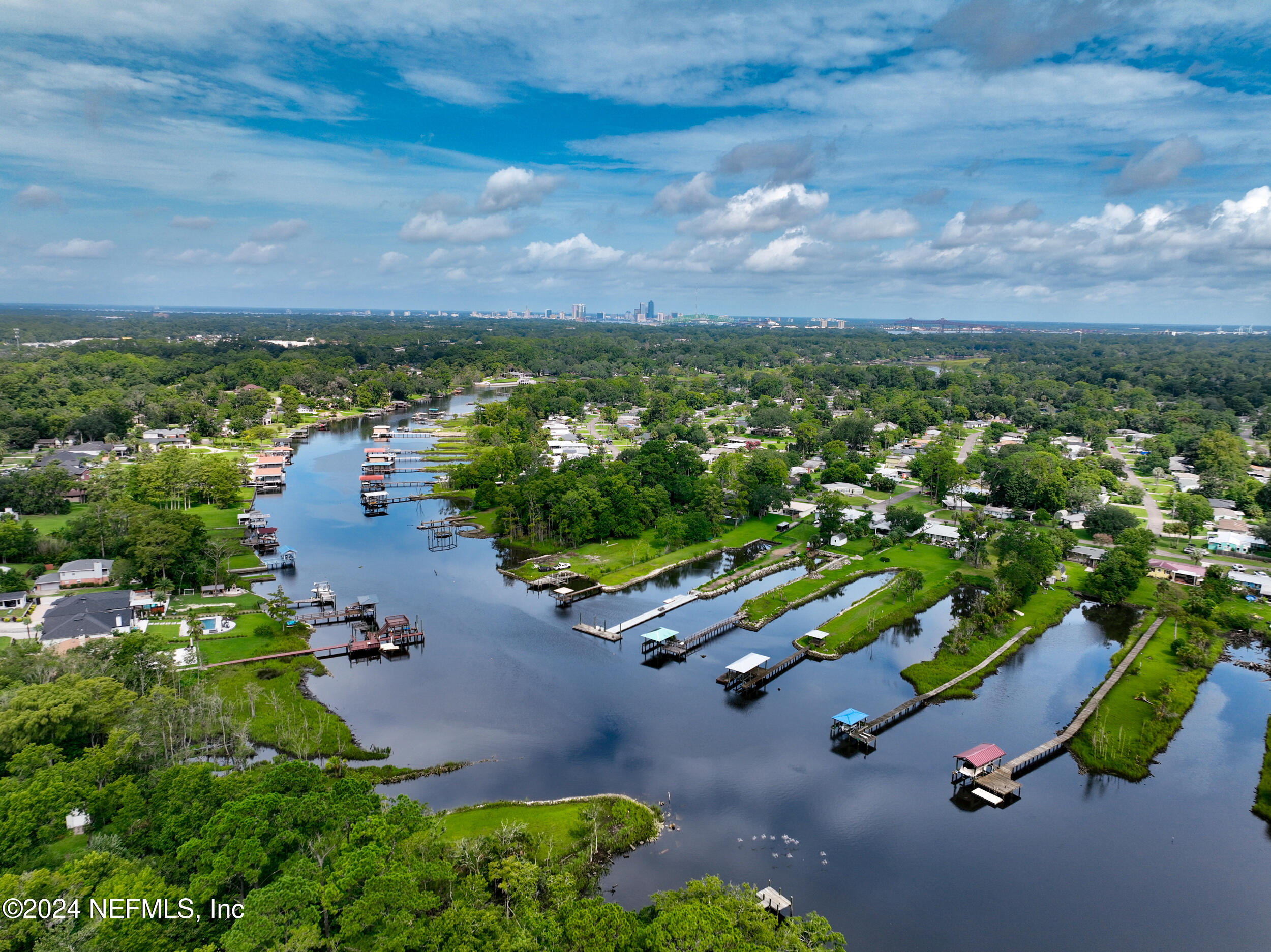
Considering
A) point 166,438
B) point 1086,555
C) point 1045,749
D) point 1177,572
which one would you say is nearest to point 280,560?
point 1045,749

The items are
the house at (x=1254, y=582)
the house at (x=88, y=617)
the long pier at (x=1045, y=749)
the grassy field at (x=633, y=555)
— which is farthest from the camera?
the grassy field at (x=633, y=555)

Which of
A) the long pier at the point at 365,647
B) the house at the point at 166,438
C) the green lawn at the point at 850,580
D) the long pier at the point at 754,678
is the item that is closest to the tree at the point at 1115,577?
the green lawn at the point at 850,580

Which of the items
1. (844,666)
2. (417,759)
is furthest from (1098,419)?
(417,759)

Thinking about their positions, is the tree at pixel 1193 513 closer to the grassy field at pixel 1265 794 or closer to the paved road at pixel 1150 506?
the paved road at pixel 1150 506

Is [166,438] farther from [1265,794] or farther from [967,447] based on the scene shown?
[1265,794]

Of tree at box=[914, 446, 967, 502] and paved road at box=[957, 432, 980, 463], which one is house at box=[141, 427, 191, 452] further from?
paved road at box=[957, 432, 980, 463]

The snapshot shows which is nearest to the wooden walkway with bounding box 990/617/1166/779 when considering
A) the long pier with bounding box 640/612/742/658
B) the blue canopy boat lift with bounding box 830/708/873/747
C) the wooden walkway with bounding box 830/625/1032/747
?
the wooden walkway with bounding box 830/625/1032/747
